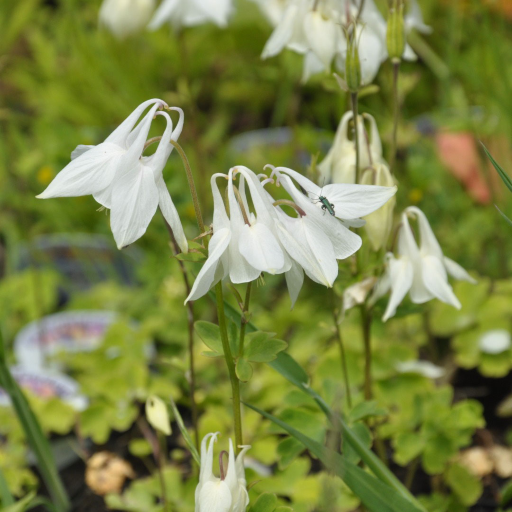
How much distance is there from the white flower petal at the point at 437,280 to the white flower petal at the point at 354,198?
276 millimetres

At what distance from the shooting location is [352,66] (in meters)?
0.86

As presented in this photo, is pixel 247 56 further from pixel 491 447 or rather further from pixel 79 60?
pixel 491 447

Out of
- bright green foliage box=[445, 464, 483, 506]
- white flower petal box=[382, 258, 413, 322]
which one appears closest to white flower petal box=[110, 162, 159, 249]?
white flower petal box=[382, 258, 413, 322]

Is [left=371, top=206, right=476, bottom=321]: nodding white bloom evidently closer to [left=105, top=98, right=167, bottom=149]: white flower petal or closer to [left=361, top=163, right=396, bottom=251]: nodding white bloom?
[left=361, top=163, right=396, bottom=251]: nodding white bloom

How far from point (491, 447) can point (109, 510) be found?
2.55ft

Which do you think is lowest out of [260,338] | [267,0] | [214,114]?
[214,114]

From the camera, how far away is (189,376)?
1.01m

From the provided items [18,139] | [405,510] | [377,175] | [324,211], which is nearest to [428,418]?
[405,510]

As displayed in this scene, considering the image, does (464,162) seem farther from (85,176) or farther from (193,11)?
(85,176)

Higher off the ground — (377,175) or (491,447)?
(377,175)

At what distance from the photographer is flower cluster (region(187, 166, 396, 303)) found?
0.69m

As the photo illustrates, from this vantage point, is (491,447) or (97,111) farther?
(97,111)

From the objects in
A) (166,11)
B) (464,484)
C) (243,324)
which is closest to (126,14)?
(166,11)

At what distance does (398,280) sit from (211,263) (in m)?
0.37
